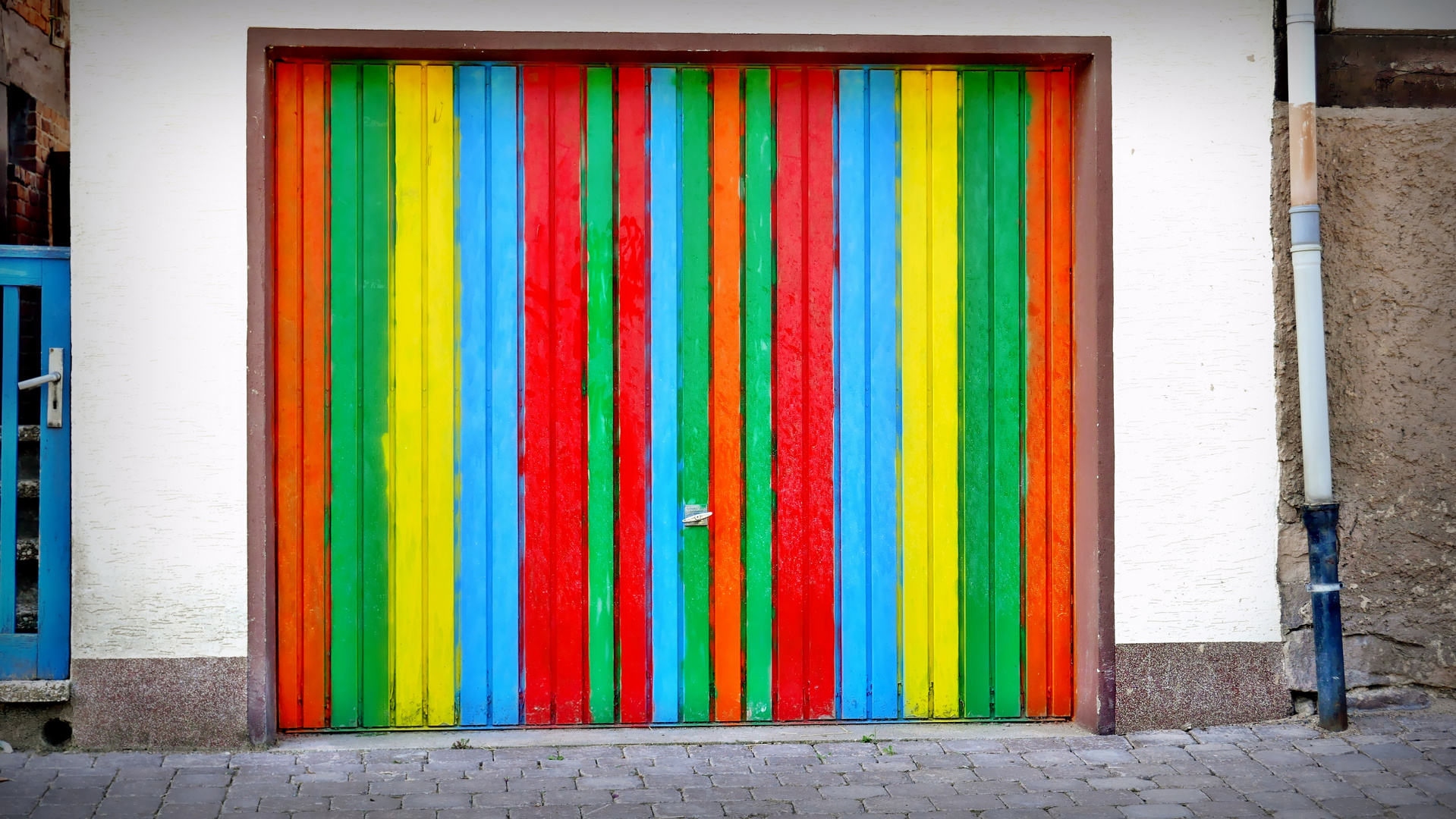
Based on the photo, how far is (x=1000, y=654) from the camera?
179 inches

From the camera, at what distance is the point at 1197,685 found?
4.45 meters

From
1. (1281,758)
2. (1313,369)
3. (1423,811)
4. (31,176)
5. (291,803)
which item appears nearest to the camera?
(1423,811)

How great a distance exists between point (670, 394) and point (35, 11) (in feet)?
13.3

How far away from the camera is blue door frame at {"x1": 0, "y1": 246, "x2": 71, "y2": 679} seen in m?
4.26

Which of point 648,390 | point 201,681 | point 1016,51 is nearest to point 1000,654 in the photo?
point 648,390

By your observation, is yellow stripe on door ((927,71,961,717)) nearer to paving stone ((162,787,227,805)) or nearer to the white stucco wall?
the white stucco wall

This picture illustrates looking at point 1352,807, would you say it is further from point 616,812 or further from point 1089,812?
point 616,812

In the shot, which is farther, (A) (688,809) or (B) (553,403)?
(B) (553,403)

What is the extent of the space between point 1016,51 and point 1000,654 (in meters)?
2.35

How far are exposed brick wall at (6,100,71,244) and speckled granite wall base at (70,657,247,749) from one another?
2296 mm

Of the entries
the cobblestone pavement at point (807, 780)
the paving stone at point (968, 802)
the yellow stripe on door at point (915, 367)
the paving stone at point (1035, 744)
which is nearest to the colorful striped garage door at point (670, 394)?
the yellow stripe on door at point (915, 367)

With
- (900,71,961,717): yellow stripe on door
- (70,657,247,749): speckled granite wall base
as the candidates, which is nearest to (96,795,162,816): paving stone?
(70,657,247,749): speckled granite wall base

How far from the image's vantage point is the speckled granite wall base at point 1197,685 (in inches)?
174

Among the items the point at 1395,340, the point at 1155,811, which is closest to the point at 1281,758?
the point at 1155,811
